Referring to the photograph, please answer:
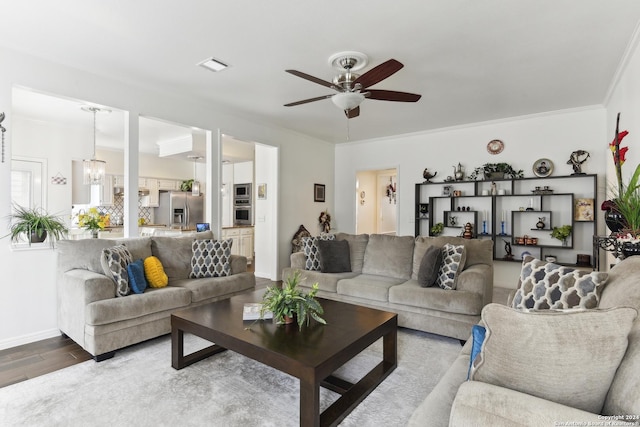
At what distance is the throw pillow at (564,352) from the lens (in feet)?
3.28

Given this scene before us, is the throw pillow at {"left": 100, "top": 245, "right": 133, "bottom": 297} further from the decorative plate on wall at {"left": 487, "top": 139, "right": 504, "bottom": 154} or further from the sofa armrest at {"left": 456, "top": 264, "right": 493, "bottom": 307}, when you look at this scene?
the decorative plate on wall at {"left": 487, "top": 139, "right": 504, "bottom": 154}

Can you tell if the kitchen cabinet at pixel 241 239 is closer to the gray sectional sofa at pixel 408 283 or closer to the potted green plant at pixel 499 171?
the gray sectional sofa at pixel 408 283

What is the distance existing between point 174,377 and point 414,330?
7.46 feet

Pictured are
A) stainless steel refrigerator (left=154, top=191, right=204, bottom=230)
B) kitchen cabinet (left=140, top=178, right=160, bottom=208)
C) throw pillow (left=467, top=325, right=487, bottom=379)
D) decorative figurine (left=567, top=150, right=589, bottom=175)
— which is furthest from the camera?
kitchen cabinet (left=140, top=178, right=160, bottom=208)

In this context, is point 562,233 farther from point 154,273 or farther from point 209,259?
point 154,273

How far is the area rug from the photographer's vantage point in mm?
1999

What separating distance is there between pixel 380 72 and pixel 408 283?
2169mm

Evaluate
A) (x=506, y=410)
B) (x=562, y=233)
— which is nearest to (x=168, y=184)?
(x=562, y=233)

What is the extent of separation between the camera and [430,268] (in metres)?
3.42

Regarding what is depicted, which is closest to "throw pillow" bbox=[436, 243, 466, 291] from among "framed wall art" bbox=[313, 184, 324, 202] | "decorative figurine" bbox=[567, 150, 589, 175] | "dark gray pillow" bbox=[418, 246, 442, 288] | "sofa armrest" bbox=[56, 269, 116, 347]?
"dark gray pillow" bbox=[418, 246, 442, 288]

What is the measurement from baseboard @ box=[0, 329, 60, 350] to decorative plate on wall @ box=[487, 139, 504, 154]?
6.24 meters

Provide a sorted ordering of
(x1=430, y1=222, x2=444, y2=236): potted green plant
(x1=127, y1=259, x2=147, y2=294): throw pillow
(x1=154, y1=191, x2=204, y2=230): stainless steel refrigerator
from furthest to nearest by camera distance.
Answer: (x1=154, y1=191, x2=204, y2=230): stainless steel refrigerator → (x1=430, y1=222, x2=444, y2=236): potted green plant → (x1=127, y1=259, x2=147, y2=294): throw pillow

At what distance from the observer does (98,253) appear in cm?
331

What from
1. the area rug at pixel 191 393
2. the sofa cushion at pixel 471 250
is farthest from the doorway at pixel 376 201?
the area rug at pixel 191 393
